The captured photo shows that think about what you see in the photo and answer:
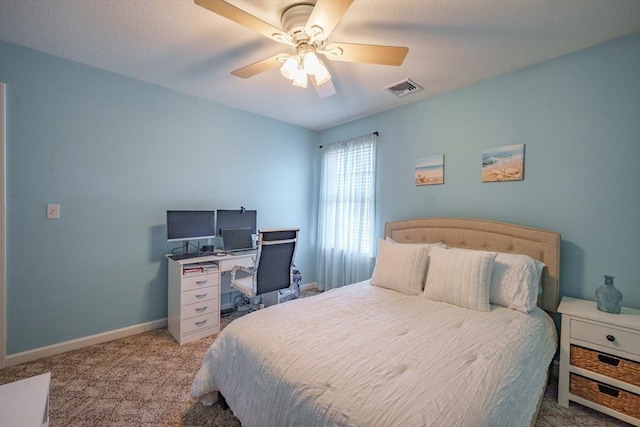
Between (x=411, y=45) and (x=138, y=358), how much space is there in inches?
134

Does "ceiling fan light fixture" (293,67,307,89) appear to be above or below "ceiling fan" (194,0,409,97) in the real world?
below

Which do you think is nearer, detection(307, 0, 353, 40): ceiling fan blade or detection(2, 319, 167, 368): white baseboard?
detection(307, 0, 353, 40): ceiling fan blade

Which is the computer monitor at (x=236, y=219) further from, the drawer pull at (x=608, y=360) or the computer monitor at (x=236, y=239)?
the drawer pull at (x=608, y=360)

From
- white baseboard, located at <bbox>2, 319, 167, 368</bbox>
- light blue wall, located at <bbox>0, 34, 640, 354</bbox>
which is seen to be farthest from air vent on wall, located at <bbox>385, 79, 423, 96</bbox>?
white baseboard, located at <bbox>2, 319, 167, 368</bbox>

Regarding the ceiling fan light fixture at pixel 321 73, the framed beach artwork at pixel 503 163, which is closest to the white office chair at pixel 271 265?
the ceiling fan light fixture at pixel 321 73

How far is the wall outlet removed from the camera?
2283 mm

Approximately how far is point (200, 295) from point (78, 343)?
109 centimetres

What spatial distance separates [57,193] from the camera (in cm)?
232

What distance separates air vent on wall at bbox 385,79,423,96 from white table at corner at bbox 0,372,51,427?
3158mm

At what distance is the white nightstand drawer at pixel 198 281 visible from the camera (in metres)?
2.55

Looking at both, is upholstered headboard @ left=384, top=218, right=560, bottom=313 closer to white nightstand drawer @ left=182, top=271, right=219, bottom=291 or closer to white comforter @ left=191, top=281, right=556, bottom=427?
white comforter @ left=191, top=281, right=556, bottom=427

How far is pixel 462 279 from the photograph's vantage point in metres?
1.99

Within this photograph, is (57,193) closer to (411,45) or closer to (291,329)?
(291,329)

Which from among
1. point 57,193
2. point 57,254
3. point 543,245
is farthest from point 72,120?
point 543,245
